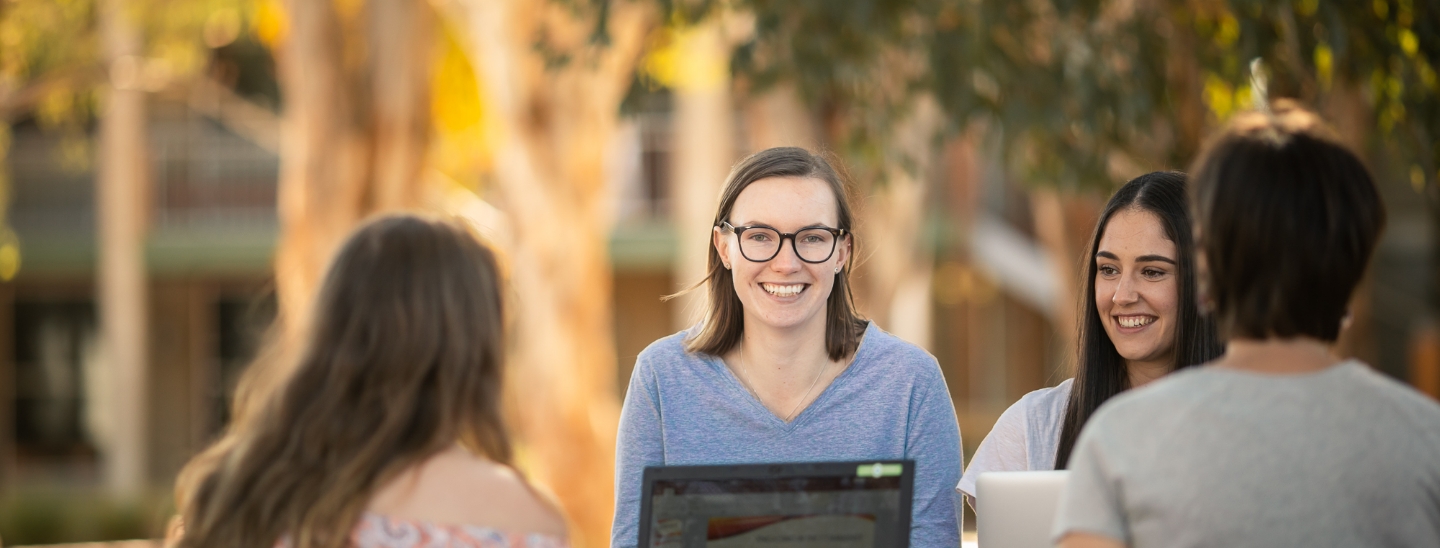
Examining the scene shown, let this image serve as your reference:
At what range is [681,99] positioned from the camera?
1762cm

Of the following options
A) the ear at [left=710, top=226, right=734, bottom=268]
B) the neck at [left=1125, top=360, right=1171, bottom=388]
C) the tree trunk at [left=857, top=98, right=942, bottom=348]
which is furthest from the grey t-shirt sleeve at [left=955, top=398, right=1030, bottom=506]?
the tree trunk at [left=857, top=98, right=942, bottom=348]

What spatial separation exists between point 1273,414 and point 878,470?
616 millimetres

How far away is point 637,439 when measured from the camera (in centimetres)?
275

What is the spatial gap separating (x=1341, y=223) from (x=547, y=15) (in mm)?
6794

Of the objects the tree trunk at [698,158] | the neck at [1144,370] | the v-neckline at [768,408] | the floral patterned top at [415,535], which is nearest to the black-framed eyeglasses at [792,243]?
the v-neckline at [768,408]

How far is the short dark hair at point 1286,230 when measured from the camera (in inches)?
65.5

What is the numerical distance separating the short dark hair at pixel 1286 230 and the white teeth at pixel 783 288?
1106mm

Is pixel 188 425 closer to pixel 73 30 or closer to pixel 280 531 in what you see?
pixel 73 30

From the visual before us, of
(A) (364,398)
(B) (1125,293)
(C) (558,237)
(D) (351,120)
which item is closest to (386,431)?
(A) (364,398)

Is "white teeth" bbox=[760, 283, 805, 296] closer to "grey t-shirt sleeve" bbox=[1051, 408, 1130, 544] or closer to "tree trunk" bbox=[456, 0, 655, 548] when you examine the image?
"grey t-shirt sleeve" bbox=[1051, 408, 1130, 544]

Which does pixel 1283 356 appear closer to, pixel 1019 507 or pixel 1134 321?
pixel 1019 507

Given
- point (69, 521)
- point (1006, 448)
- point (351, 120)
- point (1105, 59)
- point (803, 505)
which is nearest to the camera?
point (803, 505)

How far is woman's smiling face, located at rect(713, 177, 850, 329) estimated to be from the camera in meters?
2.72

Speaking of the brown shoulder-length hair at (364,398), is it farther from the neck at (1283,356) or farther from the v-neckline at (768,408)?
the neck at (1283,356)
